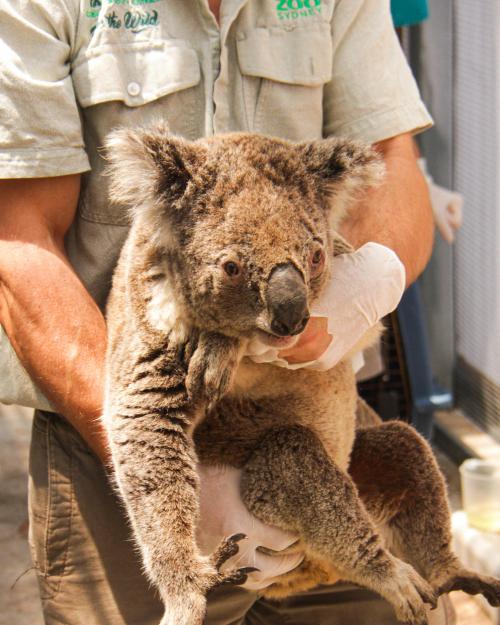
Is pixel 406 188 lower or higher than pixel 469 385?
higher

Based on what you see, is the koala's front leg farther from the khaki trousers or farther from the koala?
the khaki trousers

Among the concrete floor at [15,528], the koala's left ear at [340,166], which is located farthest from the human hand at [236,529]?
the concrete floor at [15,528]

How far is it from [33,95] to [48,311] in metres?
0.43

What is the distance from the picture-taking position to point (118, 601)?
2129 millimetres

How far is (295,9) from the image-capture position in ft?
6.77

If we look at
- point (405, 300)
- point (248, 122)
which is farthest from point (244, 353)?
point (405, 300)

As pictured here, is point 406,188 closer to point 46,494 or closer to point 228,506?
point 228,506

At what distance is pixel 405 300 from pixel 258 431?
2325 mm

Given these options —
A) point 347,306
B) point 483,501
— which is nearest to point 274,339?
point 347,306

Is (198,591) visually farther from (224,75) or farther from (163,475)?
(224,75)

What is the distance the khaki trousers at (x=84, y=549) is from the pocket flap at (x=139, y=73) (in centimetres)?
72

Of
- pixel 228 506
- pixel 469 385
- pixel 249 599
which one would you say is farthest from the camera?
pixel 469 385

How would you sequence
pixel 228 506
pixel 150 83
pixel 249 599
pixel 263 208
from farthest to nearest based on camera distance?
pixel 249 599, pixel 150 83, pixel 228 506, pixel 263 208

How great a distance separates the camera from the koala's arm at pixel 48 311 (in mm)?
1945
